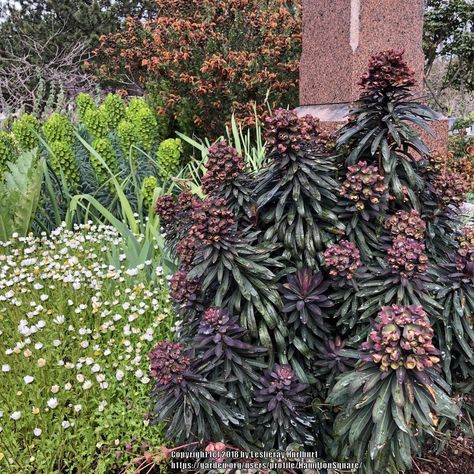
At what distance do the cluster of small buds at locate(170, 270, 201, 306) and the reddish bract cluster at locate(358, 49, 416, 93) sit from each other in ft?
2.96

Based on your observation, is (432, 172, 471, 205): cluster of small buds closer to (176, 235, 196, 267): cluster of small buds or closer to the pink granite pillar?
(176, 235, 196, 267): cluster of small buds

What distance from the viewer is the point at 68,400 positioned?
6.34 ft

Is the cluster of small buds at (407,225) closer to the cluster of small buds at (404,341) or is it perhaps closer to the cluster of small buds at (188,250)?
the cluster of small buds at (404,341)

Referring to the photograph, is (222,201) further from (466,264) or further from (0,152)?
(0,152)

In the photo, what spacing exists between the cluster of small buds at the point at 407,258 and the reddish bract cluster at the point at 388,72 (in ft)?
1.70

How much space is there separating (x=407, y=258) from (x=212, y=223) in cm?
60

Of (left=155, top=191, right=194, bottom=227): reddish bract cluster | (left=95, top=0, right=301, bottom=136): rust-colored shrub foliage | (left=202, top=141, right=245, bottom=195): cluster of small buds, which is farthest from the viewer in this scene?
(left=95, top=0, right=301, bottom=136): rust-colored shrub foliage

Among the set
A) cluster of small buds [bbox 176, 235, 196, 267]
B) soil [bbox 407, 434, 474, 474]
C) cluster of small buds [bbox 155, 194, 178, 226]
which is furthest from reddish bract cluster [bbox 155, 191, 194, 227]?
soil [bbox 407, 434, 474, 474]

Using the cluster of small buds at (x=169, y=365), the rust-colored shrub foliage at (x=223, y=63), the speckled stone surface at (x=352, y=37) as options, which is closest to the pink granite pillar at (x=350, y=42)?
the speckled stone surface at (x=352, y=37)

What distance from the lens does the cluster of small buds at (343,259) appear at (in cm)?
146

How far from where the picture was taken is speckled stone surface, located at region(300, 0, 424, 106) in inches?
132

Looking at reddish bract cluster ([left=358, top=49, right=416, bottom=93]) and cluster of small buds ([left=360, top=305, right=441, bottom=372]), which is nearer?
cluster of small buds ([left=360, top=305, right=441, bottom=372])

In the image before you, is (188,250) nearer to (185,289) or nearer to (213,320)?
(185,289)

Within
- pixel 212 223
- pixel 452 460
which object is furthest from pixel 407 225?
pixel 452 460
